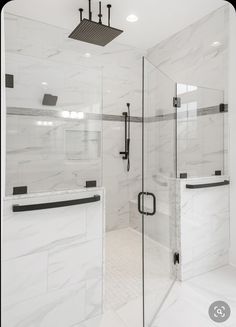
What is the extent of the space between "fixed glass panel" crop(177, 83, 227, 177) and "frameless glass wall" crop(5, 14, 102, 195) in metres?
0.93

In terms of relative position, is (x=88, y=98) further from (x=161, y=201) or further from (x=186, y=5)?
(x=186, y=5)

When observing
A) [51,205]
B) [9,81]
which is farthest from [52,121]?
[51,205]

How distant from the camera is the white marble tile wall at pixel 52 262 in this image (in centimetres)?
124

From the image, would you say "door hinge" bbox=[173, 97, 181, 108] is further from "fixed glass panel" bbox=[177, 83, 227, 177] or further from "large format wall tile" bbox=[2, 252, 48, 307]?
"large format wall tile" bbox=[2, 252, 48, 307]

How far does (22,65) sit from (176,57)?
215cm

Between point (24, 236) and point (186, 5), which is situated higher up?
point (186, 5)

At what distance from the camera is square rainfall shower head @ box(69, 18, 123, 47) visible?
228 centimetres

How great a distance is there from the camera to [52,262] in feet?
4.42

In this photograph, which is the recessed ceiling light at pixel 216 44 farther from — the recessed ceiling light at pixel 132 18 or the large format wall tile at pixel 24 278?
the large format wall tile at pixel 24 278

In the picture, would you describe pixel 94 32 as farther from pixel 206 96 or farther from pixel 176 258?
pixel 176 258

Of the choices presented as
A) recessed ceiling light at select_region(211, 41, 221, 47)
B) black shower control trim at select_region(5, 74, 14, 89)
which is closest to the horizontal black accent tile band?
black shower control trim at select_region(5, 74, 14, 89)

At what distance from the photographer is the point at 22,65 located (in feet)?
4.91

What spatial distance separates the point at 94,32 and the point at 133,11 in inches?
18.6

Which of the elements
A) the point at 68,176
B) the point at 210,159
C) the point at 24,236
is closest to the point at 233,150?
the point at 210,159
